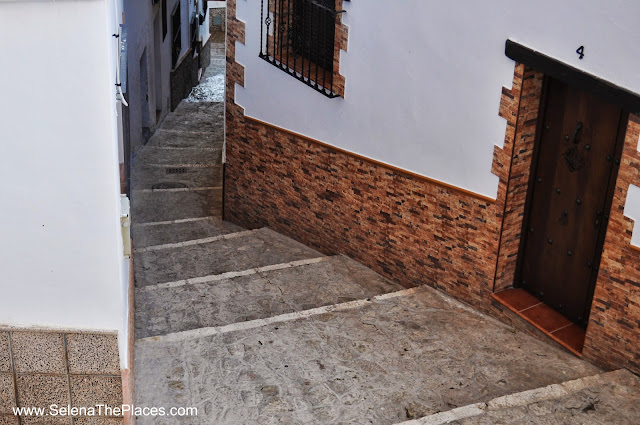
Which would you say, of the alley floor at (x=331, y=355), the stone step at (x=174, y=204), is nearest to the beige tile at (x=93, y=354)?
the alley floor at (x=331, y=355)

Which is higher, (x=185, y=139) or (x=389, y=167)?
(x=389, y=167)

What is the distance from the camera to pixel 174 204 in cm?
1299

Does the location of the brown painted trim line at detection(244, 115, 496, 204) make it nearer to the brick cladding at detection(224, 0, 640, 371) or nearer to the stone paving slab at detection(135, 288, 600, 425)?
the brick cladding at detection(224, 0, 640, 371)

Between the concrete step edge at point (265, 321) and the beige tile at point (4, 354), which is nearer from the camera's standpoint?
the beige tile at point (4, 354)

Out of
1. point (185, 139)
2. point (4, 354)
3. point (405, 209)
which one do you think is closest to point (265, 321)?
point (405, 209)

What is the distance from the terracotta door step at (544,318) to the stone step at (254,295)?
1398 mm

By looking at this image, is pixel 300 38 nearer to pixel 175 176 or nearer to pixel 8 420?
pixel 175 176

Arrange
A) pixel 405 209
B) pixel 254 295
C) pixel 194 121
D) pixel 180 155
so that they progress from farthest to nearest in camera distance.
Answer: pixel 194 121 → pixel 180 155 → pixel 405 209 → pixel 254 295

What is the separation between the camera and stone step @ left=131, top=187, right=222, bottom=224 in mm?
12453

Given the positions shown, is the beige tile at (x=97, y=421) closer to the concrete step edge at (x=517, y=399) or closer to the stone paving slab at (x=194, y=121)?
the concrete step edge at (x=517, y=399)

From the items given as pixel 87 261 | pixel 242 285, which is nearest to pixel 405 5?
pixel 242 285

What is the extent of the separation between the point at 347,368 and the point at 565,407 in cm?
174

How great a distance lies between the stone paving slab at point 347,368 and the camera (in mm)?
6156

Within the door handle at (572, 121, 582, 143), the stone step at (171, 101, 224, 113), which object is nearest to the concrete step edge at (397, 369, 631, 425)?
the door handle at (572, 121, 582, 143)
